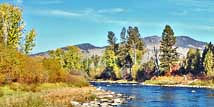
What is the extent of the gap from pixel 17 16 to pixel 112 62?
8258 centimetres

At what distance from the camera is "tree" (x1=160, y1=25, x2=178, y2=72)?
414ft

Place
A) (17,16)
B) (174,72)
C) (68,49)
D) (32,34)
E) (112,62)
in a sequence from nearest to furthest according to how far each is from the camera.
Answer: (17,16) < (32,34) < (174,72) < (68,49) < (112,62)

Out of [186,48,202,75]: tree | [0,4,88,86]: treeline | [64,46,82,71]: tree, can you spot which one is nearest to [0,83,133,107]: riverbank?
[0,4,88,86]: treeline

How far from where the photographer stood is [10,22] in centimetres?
6812

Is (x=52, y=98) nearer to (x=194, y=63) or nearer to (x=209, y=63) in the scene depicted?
(x=209, y=63)

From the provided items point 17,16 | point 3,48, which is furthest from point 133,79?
point 3,48

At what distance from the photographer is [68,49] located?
442 ft

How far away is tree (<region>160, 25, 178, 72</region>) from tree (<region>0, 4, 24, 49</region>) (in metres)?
65.5

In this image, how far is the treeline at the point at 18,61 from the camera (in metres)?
55.4

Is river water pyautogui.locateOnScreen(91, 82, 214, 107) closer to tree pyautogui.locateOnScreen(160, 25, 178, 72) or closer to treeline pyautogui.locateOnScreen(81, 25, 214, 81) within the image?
treeline pyautogui.locateOnScreen(81, 25, 214, 81)

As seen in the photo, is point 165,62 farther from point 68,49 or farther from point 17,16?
point 17,16

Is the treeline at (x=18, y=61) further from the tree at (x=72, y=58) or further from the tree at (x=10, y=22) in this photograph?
the tree at (x=72, y=58)

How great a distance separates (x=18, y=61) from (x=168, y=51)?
77.5 meters

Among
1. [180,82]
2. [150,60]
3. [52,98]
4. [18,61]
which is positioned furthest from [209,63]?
[52,98]
